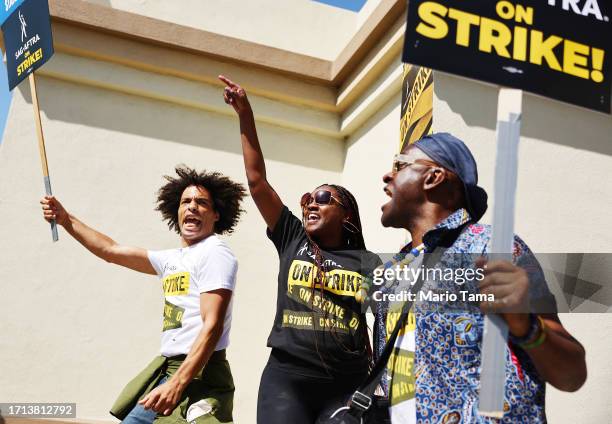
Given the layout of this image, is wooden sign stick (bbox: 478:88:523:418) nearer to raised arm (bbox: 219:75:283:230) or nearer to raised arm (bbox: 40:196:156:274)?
raised arm (bbox: 219:75:283:230)

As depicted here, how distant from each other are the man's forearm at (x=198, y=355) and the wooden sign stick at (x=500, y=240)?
5.67 ft

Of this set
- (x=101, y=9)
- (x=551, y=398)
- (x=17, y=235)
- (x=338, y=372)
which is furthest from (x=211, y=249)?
(x=101, y=9)

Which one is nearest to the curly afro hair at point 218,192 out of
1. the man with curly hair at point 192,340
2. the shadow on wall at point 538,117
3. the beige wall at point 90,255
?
the man with curly hair at point 192,340

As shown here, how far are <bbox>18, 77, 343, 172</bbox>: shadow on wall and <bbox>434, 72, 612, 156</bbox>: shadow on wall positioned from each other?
2.28 m

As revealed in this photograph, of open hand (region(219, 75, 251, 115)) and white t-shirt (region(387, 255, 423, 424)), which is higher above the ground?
open hand (region(219, 75, 251, 115))

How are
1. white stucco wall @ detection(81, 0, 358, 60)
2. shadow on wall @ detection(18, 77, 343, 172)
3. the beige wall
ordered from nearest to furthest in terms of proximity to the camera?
the beige wall
shadow on wall @ detection(18, 77, 343, 172)
white stucco wall @ detection(81, 0, 358, 60)

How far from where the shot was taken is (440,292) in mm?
2080

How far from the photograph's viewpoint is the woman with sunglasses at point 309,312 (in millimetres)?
3033

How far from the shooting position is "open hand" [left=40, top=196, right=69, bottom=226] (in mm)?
3943

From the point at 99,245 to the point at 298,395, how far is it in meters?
1.65

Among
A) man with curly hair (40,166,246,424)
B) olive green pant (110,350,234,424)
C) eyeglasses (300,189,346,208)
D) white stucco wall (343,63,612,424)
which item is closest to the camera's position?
man with curly hair (40,166,246,424)

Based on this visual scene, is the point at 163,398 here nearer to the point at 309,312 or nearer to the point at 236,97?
the point at 309,312

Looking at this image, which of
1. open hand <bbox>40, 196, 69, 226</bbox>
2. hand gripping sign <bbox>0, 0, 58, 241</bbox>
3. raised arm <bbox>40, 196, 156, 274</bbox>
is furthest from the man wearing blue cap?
hand gripping sign <bbox>0, 0, 58, 241</bbox>

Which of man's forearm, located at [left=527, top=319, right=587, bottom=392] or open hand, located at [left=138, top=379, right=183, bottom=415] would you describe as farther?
open hand, located at [left=138, top=379, right=183, bottom=415]
